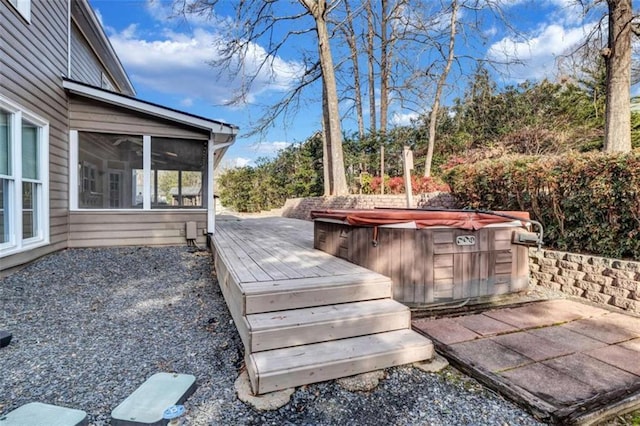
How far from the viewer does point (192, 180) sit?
20.1ft

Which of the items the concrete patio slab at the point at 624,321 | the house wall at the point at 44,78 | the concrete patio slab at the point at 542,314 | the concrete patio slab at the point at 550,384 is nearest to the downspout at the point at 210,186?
the house wall at the point at 44,78

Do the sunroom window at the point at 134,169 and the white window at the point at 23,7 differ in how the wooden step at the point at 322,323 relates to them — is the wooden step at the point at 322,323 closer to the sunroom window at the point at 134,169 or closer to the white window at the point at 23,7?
the sunroom window at the point at 134,169

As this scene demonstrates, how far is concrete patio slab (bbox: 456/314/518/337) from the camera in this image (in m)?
2.79

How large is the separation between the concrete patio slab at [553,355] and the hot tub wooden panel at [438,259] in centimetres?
26

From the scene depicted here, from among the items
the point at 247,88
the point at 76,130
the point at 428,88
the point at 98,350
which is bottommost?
the point at 98,350

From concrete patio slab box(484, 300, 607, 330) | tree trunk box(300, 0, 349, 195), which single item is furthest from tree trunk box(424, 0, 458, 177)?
concrete patio slab box(484, 300, 607, 330)

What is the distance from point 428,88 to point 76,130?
39.3ft

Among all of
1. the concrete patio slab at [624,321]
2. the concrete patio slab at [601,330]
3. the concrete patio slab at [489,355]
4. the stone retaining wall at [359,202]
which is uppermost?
the stone retaining wall at [359,202]

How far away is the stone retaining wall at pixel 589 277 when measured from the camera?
3242 mm

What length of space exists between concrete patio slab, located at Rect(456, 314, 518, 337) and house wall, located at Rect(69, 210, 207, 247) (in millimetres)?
4534

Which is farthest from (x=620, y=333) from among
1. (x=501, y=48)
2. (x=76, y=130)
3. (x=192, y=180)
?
(x=501, y=48)

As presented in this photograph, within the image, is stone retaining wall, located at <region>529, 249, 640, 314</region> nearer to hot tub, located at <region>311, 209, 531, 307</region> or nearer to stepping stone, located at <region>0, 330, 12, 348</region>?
hot tub, located at <region>311, 209, 531, 307</region>

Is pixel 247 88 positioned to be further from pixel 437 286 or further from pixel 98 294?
pixel 437 286

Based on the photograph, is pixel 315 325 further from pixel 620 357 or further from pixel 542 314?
pixel 542 314
